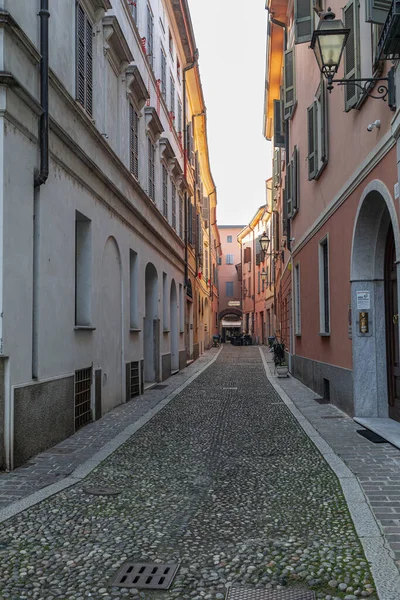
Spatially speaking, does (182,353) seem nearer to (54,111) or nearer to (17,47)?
(54,111)

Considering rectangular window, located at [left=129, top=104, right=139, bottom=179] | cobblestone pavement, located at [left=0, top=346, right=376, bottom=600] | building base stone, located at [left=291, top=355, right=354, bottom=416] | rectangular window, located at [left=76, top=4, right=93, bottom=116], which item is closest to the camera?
cobblestone pavement, located at [left=0, top=346, right=376, bottom=600]

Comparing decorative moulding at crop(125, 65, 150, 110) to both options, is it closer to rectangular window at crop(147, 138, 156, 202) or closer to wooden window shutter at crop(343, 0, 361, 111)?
rectangular window at crop(147, 138, 156, 202)

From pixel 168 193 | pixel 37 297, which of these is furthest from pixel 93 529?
pixel 168 193

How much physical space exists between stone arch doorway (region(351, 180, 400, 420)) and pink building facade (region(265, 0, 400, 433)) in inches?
0.6

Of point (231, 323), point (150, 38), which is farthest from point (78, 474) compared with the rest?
point (231, 323)

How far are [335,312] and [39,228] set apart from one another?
557 cm

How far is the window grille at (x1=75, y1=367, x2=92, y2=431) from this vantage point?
28.0 feet

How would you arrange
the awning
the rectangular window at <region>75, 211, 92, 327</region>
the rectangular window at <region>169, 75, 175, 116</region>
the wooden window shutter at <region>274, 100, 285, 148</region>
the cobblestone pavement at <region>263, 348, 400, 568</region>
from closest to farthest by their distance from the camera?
the cobblestone pavement at <region>263, 348, 400, 568</region> → the rectangular window at <region>75, 211, 92, 327</region> → the wooden window shutter at <region>274, 100, 285, 148</region> → the rectangular window at <region>169, 75, 175, 116</region> → the awning

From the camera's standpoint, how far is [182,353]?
20.9 metres

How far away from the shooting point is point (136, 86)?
496 inches

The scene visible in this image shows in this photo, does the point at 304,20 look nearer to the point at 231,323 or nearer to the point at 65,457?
the point at 65,457

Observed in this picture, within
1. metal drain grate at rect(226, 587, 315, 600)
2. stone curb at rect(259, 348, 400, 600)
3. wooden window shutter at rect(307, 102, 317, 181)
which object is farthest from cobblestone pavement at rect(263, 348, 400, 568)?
wooden window shutter at rect(307, 102, 317, 181)

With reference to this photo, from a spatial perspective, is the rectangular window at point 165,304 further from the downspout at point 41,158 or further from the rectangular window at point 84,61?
the downspout at point 41,158

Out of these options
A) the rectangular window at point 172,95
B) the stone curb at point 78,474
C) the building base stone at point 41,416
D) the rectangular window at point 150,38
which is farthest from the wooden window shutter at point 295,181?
the building base stone at point 41,416
